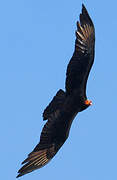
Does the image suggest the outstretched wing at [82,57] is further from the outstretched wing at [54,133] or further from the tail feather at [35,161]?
the tail feather at [35,161]

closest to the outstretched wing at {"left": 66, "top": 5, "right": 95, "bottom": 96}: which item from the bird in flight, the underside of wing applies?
the bird in flight

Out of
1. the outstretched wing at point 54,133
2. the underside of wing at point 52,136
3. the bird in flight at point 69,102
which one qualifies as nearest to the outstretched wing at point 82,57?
the bird in flight at point 69,102

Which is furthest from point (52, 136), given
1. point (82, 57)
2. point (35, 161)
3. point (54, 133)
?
point (82, 57)

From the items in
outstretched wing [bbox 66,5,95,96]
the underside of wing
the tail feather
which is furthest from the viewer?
the underside of wing

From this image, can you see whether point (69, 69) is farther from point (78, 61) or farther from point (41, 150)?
point (41, 150)

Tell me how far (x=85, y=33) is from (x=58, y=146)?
3885 millimetres

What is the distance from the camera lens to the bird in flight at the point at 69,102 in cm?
2550

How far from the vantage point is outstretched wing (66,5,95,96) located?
83.6 feet

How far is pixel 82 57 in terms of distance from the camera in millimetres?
25656

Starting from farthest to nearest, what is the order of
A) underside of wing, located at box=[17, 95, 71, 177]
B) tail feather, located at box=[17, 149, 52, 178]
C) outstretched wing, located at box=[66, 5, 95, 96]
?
underside of wing, located at box=[17, 95, 71, 177]
outstretched wing, located at box=[66, 5, 95, 96]
tail feather, located at box=[17, 149, 52, 178]

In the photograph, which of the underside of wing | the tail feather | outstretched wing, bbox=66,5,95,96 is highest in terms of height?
outstretched wing, bbox=66,5,95,96

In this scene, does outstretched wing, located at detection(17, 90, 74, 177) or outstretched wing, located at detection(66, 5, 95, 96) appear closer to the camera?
outstretched wing, located at detection(66, 5, 95, 96)

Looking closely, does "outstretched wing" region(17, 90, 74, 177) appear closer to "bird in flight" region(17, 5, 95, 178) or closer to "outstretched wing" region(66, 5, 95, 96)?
"bird in flight" region(17, 5, 95, 178)

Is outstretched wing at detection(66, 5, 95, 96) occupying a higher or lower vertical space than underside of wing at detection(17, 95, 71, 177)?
higher
